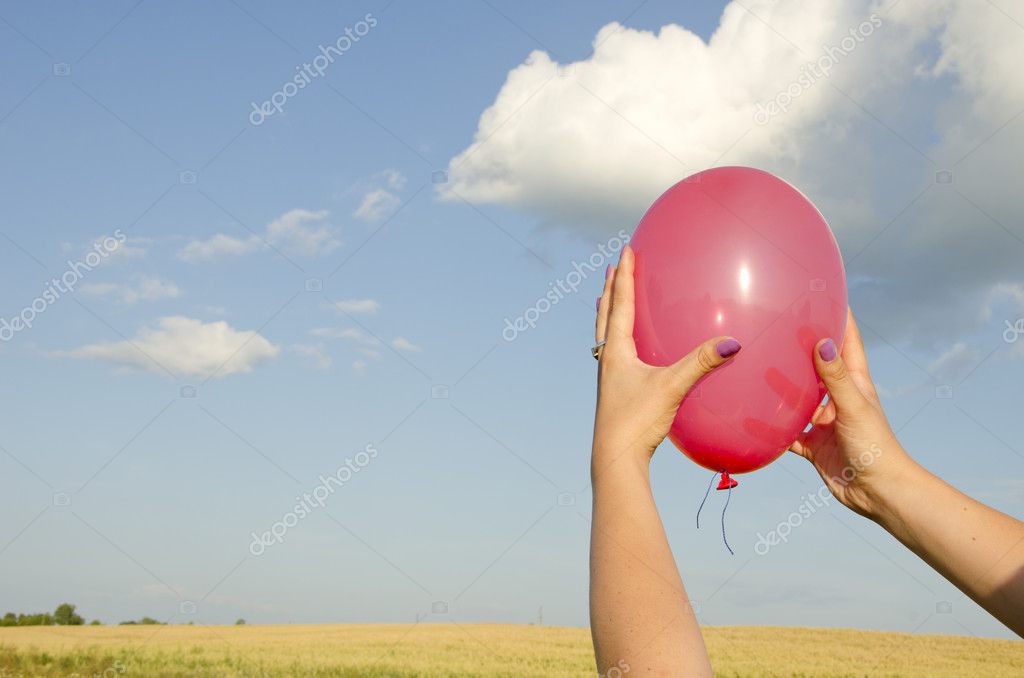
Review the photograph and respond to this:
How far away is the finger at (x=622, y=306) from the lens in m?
2.27

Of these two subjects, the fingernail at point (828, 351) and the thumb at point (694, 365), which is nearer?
the thumb at point (694, 365)

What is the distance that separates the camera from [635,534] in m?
1.74

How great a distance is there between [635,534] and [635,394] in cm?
38

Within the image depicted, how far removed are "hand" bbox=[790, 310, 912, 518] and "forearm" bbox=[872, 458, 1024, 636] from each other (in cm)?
4

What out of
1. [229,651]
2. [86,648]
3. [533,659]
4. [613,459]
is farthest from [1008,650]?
[613,459]

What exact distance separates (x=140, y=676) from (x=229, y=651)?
571 cm

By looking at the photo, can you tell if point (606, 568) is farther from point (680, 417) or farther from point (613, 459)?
point (680, 417)

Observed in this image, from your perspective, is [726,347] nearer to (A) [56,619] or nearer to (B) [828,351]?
(B) [828,351]

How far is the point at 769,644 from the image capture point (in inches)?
1062

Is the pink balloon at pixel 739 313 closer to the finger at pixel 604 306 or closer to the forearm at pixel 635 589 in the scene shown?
the finger at pixel 604 306

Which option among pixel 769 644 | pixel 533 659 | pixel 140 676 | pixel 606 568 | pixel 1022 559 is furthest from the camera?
pixel 769 644

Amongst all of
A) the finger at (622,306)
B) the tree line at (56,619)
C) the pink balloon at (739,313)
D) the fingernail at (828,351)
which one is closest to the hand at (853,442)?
Result: the fingernail at (828,351)

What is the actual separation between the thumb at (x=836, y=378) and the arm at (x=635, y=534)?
1.12m

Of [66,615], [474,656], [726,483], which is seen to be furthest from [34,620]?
[726,483]
